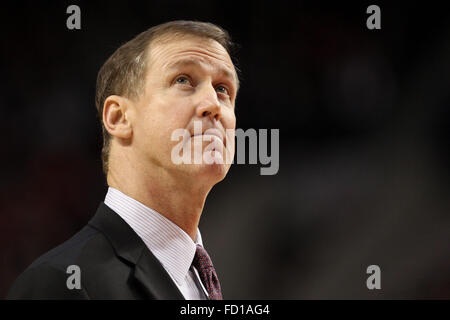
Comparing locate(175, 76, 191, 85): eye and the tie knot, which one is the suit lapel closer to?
the tie knot

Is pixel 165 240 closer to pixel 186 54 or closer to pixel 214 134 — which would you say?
pixel 214 134

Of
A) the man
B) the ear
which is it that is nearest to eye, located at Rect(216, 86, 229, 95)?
the man

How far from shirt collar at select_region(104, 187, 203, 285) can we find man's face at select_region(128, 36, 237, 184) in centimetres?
11

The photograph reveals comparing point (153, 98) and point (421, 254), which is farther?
point (421, 254)

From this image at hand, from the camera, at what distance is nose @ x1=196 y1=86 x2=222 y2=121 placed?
4.31 ft

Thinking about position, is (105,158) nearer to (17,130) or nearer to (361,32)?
(17,130)

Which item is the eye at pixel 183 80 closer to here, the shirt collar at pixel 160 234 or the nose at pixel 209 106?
the nose at pixel 209 106

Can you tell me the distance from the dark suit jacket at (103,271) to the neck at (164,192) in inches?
4.2

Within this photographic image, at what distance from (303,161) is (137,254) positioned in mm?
1091

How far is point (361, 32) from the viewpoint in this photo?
7.03 ft

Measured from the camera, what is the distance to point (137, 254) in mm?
1226

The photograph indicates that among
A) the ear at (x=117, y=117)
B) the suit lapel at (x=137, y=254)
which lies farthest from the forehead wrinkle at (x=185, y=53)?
the suit lapel at (x=137, y=254)
